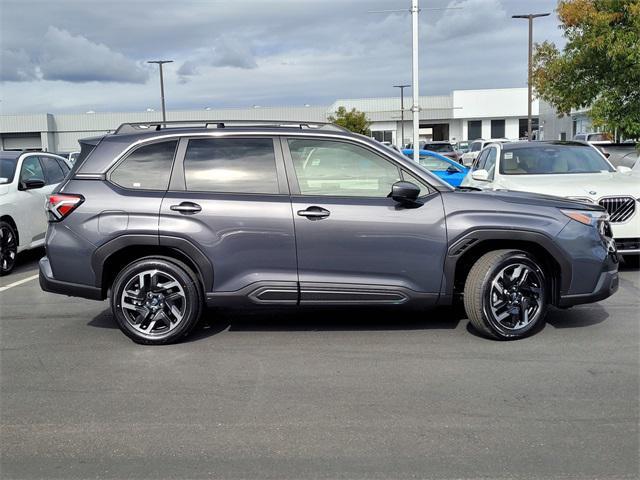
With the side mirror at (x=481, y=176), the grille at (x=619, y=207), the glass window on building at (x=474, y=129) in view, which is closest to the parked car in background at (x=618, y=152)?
the side mirror at (x=481, y=176)

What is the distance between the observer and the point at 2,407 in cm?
441

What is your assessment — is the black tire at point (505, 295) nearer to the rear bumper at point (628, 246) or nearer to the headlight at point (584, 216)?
the headlight at point (584, 216)

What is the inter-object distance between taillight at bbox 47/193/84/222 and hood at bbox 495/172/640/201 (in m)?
5.66

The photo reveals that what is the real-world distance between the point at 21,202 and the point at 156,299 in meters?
5.27

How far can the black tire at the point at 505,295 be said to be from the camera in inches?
217

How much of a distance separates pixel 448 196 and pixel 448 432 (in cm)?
231

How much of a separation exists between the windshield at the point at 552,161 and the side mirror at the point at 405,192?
16.3 ft

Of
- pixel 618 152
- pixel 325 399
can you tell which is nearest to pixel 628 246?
pixel 325 399

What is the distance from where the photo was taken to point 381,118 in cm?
A: 6912

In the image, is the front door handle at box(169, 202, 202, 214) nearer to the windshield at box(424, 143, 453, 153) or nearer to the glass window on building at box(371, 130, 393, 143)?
the windshield at box(424, 143, 453, 153)

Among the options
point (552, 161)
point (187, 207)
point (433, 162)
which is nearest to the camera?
point (187, 207)

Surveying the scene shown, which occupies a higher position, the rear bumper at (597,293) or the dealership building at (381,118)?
the dealership building at (381,118)

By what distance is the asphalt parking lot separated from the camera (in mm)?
3572

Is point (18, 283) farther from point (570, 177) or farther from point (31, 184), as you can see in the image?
point (570, 177)
